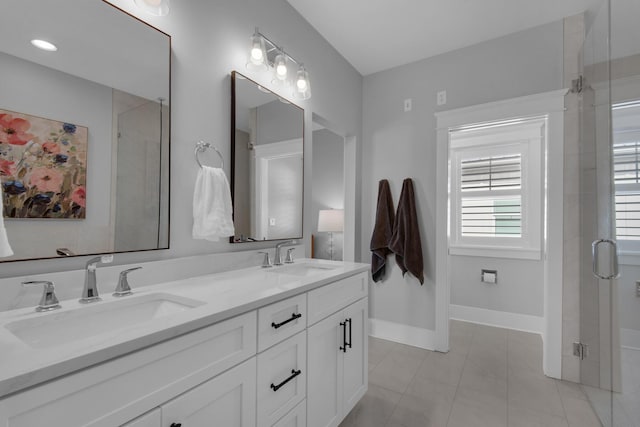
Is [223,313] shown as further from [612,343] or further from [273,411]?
[612,343]

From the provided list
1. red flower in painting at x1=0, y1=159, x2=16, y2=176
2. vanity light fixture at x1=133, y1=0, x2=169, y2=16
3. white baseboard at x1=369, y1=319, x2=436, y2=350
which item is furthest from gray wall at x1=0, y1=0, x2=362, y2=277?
white baseboard at x1=369, y1=319, x2=436, y2=350

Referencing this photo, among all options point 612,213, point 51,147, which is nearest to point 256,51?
point 51,147

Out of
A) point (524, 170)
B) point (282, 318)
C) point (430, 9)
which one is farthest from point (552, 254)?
point (282, 318)

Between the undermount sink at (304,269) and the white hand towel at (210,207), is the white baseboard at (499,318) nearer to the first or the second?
the undermount sink at (304,269)

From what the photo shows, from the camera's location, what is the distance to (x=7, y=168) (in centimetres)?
92

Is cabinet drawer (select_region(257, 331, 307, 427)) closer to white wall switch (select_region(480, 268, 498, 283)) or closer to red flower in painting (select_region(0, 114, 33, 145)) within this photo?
red flower in painting (select_region(0, 114, 33, 145))

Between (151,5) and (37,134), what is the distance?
2.27 feet

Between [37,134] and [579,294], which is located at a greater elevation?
[37,134]

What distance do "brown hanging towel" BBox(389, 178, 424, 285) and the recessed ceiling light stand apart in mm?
2491

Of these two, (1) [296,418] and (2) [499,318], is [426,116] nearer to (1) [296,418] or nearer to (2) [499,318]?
(2) [499,318]

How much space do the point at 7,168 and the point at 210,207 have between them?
27.1 inches

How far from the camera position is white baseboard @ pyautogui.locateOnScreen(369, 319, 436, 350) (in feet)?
8.95

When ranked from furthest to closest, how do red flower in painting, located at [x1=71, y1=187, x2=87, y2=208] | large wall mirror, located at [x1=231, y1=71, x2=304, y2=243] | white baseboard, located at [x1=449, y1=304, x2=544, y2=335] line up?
1. white baseboard, located at [x1=449, y1=304, x2=544, y2=335]
2. large wall mirror, located at [x1=231, y1=71, x2=304, y2=243]
3. red flower in painting, located at [x1=71, y1=187, x2=87, y2=208]

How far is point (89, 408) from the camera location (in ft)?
2.09
